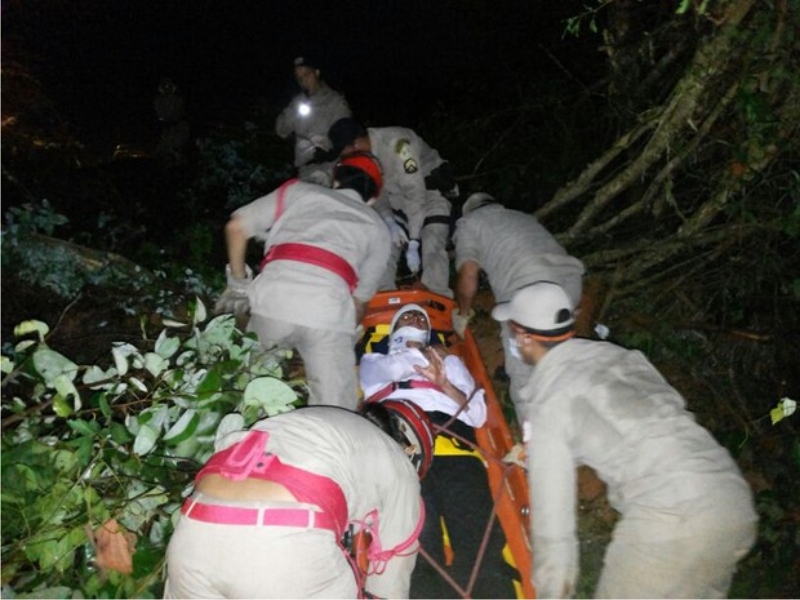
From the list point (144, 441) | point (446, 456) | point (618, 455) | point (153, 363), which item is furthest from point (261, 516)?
point (446, 456)

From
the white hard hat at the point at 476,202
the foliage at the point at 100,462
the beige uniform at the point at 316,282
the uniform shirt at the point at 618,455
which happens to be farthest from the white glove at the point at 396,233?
the uniform shirt at the point at 618,455

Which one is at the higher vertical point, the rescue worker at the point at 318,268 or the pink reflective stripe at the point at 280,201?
the pink reflective stripe at the point at 280,201

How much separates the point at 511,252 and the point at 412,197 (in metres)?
1.08

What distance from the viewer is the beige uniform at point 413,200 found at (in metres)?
4.45

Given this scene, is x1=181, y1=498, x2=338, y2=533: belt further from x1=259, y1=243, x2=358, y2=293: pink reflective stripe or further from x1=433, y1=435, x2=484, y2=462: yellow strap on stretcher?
x1=433, y1=435, x2=484, y2=462: yellow strap on stretcher

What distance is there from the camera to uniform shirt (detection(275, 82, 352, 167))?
17.5ft

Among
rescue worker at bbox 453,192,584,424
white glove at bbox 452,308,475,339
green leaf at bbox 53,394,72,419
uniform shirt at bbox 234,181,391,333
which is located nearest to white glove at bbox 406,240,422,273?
rescue worker at bbox 453,192,584,424

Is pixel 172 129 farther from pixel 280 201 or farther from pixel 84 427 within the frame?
pixel 84 427

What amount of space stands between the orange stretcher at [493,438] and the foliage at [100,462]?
1.20 m

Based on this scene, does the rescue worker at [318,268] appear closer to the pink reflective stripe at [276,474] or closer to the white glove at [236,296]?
the white glove at [236,296]

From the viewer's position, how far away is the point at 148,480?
7.44 feet

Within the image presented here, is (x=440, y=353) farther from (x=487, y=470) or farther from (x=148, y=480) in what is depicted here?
(x=148, y=480)

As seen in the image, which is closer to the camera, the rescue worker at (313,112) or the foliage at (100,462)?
the foliage at (100,462)

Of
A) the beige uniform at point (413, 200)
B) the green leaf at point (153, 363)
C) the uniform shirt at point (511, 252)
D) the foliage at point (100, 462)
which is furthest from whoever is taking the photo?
the beige uniform at point (413, 200)
